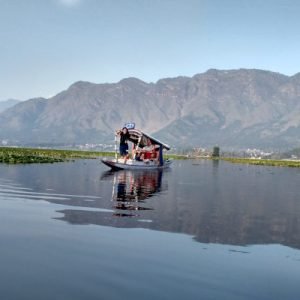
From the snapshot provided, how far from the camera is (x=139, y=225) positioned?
1267 inches

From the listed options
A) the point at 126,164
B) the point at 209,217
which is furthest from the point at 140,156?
the point at 209,217

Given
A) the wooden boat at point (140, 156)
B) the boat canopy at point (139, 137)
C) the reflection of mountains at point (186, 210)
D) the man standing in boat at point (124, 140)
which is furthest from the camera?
the boat canopy at point (139, 137)

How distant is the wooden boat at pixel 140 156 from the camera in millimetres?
103375

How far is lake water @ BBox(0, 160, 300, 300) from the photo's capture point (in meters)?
18.5

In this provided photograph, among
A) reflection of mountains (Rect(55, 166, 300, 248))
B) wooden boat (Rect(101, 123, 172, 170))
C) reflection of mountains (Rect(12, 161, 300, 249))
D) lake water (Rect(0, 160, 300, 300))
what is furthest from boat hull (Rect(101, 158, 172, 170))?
lake water (Rect(0, 160, 300, 300))

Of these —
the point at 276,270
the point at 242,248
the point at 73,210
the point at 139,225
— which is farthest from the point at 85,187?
the point at 276,270

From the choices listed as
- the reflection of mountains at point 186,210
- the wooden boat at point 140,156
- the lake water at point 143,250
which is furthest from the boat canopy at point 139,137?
the lake water at point 143,250

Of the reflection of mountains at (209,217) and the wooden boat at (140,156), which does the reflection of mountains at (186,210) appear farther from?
the wooden boat at (140,156)

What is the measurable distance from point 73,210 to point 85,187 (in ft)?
70.2

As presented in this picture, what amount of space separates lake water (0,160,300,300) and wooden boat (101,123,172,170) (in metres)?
57.6

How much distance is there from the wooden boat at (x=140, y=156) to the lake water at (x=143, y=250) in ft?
189

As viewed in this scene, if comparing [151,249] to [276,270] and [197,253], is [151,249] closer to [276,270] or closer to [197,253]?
[197,253]

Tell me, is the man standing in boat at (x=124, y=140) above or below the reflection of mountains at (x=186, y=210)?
above

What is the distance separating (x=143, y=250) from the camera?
24.7 metres
